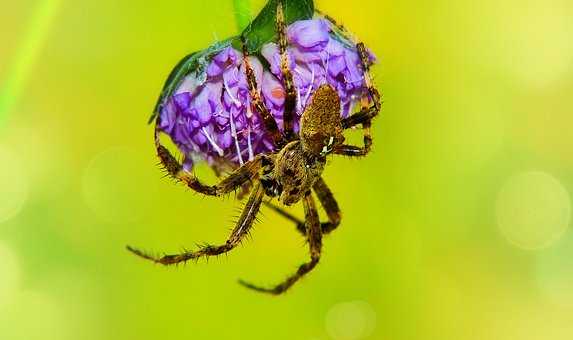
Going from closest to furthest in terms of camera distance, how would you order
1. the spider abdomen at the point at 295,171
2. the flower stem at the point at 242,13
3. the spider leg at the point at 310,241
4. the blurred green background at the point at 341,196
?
the flower stem at the point at 242,13 < the spider abdomen at the point at 295,171 < the spider leg at the point at 310,241 < the blurred green background at the point at 341,196

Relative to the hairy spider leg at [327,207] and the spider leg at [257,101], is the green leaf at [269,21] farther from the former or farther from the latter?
the hairy spider leg at [327,207]

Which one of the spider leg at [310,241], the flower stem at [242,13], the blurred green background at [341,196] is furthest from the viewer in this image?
the blurred green background at [341,196]

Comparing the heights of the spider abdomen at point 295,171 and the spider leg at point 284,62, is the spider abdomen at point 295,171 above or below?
below

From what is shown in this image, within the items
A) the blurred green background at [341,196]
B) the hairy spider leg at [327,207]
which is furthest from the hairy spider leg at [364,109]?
the blurred green background at [341,196]

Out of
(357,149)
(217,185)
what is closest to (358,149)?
(357,149)

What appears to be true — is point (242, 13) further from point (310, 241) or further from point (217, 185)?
point (310, 241)

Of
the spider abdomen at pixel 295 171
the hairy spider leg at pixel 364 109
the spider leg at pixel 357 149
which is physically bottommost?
the spider abdomen at pixel 295 171
